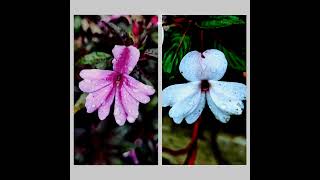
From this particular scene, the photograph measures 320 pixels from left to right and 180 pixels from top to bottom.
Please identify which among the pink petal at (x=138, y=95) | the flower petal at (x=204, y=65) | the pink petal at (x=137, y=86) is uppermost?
the flower petal at (x=204, y=65)

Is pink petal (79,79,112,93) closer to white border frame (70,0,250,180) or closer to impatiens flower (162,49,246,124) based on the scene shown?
white border frame (70,0,250,180)

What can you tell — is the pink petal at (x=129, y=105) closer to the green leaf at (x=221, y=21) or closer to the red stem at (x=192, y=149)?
the red stem at (x=192, y=149)

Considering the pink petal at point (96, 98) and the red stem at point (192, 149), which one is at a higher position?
the pink petal at point (96, 98)

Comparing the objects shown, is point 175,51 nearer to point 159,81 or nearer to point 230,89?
point 159,81

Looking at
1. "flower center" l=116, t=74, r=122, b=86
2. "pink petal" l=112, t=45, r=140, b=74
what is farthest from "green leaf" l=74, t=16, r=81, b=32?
"flower center" l=116, t=74, r=122, b=86

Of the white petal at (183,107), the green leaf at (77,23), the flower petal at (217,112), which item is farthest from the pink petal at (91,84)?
the flower petal at (217,112)

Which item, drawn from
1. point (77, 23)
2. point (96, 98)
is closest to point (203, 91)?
point (96, 98)
